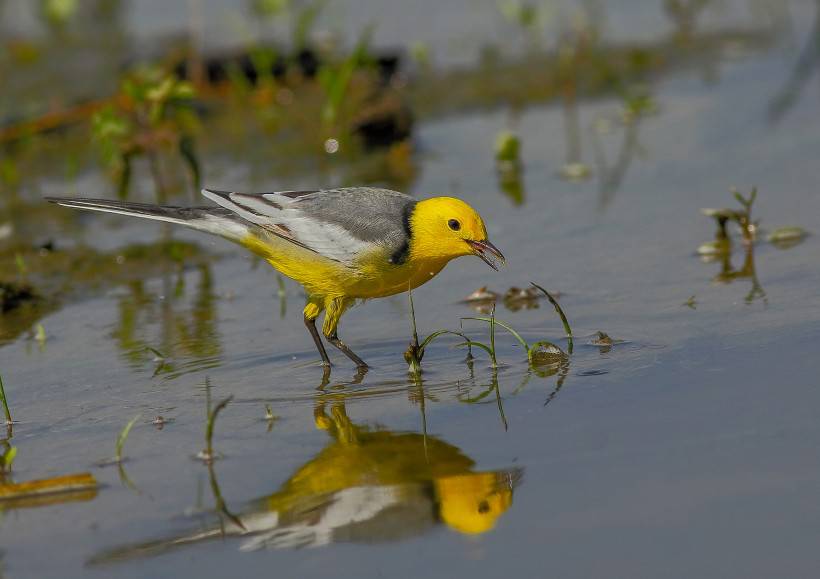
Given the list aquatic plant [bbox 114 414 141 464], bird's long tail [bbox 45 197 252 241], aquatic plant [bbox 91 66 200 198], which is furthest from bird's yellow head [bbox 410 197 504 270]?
aquatic plant [bbox 91 66 200 198]

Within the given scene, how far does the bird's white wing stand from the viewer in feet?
21.2

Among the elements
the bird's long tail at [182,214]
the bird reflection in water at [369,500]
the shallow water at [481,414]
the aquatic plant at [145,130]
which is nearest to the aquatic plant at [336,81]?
the aquatic plant at [145,130]

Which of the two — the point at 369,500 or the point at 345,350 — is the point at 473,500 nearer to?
the point at 369,500

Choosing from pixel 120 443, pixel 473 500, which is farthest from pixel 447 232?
pixel 473 500

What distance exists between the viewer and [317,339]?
6.63m

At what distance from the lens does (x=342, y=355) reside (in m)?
6.56

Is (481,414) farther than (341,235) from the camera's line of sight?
No

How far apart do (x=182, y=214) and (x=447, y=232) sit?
4.55 ft

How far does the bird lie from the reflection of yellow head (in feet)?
5.84

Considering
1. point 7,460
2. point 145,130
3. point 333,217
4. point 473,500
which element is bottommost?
point 473,500

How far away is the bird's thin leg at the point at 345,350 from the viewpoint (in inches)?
249

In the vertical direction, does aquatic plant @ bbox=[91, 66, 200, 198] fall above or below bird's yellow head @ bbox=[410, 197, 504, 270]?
above

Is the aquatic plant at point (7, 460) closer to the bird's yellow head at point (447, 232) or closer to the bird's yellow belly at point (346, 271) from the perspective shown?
the bird's yellow belly at point (346, 271)

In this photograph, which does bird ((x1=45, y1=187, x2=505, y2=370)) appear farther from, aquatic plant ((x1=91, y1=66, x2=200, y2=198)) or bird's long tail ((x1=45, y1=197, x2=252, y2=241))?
aquatic plant ((x1=91, y1=66, x2=200, y2=198))
